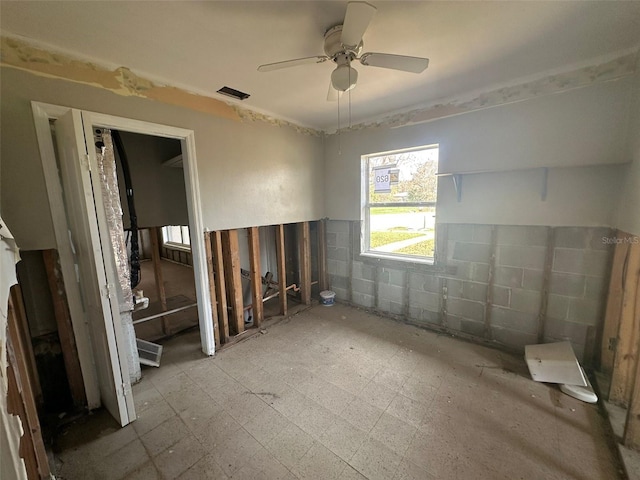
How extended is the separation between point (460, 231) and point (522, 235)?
21.7 inches

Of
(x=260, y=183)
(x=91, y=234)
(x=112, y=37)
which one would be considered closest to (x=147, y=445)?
(x=91, y=234)

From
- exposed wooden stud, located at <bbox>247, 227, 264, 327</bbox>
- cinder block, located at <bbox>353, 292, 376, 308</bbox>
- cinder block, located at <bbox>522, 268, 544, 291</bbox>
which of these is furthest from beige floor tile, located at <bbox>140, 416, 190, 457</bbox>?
cinder block, located at <bbox>522, 268, 544, 291</bbox>

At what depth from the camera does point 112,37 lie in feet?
5.43

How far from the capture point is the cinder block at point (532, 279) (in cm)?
246

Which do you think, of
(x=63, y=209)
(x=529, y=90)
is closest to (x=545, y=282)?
(x=529, y=90)

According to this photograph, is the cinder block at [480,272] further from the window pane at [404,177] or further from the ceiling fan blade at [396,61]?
the ceiling fan blade at [396,61]

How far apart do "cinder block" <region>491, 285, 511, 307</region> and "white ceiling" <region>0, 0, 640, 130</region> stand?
2.05 metres

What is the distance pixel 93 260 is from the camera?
1.70m

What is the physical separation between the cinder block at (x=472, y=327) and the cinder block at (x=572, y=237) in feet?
3.72

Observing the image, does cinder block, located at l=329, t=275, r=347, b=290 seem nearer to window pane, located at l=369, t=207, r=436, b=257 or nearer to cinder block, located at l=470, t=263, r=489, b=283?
window pane, located at l=369, t=207, r=436, b=257

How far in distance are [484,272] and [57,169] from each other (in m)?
3.88

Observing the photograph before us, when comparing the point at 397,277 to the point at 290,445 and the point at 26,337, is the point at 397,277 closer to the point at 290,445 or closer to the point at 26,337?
the point at 290,445

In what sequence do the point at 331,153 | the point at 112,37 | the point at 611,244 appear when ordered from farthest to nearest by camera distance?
the point at 331,153 → the point at 611,244 → the point at 112,37

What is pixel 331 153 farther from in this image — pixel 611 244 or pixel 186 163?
pixel 611 244
